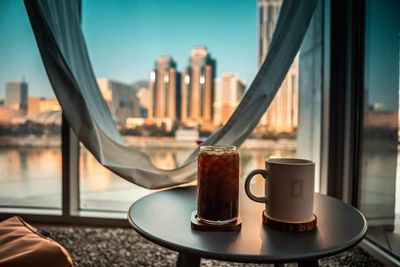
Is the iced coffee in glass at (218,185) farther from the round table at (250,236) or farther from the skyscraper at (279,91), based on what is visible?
the skyscraper at (279,91)

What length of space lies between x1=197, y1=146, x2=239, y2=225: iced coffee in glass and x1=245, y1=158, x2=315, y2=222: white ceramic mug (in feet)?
0.29

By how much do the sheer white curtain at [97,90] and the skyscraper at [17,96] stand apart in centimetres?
57

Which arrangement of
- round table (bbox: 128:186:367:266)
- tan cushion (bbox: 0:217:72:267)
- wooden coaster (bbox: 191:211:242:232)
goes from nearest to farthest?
round table (bbox: 128:186:367:266) < wooden coaster (bbox: 191:211:242:232) < tan cushion (bbox: 0:217:72:267)

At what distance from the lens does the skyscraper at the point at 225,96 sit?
5.82 feet

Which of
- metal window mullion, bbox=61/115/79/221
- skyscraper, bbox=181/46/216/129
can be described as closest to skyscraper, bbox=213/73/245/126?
skyscraper, bbox=181/46/216/129

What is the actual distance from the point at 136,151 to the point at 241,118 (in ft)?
1.80

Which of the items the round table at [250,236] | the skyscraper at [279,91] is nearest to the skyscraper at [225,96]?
the skyscraper at [279,91]

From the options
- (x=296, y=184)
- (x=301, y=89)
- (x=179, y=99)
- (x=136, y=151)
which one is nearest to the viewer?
(x=296, y=184)

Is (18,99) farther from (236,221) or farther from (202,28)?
(236,221)

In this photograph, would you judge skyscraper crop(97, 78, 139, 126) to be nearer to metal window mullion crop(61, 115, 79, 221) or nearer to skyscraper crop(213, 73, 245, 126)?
metal window mullion crop(61, 115, 79, 221)

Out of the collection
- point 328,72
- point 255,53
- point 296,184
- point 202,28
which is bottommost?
point 296,184

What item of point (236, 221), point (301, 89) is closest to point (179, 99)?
point (301, 89)

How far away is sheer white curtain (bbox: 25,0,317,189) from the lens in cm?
137

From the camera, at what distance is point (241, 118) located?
4.54 feet
